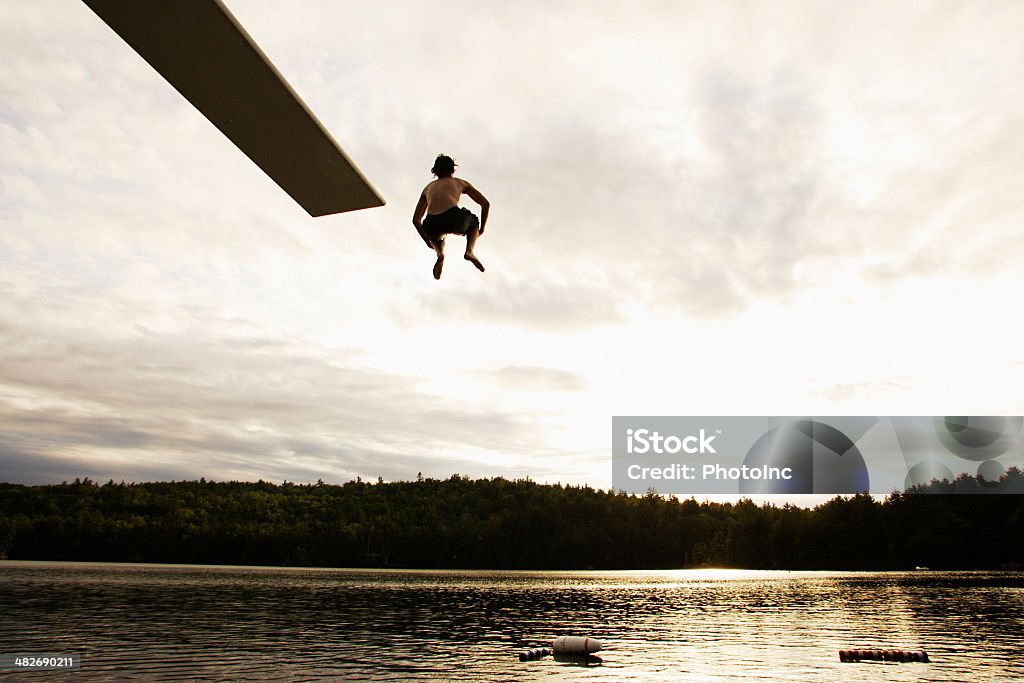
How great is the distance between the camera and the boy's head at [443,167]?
573 centimetres

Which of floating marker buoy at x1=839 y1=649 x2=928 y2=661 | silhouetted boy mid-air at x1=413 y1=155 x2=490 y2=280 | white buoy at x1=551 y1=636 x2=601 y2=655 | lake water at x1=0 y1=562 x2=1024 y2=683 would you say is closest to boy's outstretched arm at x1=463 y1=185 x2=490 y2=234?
silhouetted boy mid-air at x1=413 y1=155 x2=490 y2=280

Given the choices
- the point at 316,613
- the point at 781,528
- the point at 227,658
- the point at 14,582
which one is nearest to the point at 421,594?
the point at 316,613

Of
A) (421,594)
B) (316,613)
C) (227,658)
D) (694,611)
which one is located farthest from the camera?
(421,594)

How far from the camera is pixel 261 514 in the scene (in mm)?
150750

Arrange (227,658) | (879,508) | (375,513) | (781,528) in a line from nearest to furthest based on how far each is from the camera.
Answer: (227,658)
(879,508)
(781,528)
(375,513)

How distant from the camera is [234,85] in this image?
13.8 ft

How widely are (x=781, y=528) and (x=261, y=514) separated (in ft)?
347

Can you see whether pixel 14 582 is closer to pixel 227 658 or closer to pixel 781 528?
pixel 227 658

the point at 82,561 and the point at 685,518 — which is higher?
the point at 685,518

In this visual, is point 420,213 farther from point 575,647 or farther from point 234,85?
point 575,647

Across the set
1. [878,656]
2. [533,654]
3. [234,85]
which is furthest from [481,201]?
[878,656]

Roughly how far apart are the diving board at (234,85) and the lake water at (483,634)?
2317 cm

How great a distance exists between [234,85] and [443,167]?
1866 mm

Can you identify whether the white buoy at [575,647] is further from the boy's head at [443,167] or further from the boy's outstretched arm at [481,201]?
the boy's head at [443,167]
